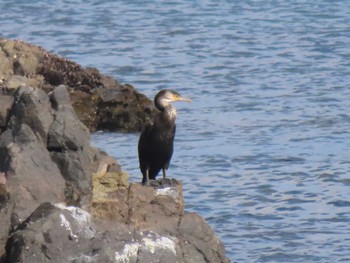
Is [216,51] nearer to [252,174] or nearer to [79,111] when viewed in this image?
[79,111]

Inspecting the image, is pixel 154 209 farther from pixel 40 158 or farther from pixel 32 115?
pixel 32 115

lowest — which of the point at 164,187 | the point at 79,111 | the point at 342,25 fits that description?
the point at 342,25

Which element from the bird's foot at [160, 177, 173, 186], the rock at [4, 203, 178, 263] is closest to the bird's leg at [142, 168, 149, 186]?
the bird's foot at [160, 177, 173, 186]

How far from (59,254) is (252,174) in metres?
6.40

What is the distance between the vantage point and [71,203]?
9805mm

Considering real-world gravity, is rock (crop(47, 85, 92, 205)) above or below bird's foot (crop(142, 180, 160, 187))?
above

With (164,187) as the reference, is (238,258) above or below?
below

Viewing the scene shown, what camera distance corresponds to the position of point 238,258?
39.1 ft

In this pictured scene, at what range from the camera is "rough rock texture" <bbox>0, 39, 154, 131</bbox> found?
56.6ft

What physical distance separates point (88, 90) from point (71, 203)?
26.7ft

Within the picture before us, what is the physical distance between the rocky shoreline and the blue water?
1.91 metres

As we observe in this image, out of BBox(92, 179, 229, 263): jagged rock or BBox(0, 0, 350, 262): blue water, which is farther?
BBox(0, 0, 350, 262): blue water

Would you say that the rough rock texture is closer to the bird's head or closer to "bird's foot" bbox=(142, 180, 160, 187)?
the bird's head

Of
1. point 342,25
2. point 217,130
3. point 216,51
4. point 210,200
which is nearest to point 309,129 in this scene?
point 217,130
